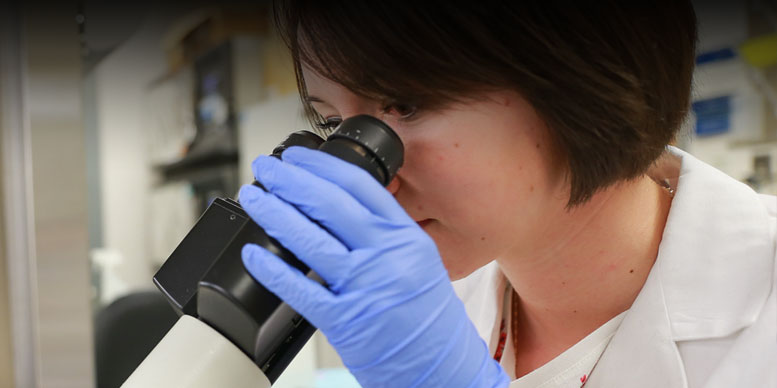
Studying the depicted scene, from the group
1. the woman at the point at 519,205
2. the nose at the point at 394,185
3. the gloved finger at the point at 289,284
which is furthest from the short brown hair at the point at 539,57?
the gloved finger at the point at 289,284

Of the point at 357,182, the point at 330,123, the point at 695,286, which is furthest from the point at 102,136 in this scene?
the point at 695,286

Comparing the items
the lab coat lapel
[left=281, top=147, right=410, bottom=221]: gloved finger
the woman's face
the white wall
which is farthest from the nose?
the white wall

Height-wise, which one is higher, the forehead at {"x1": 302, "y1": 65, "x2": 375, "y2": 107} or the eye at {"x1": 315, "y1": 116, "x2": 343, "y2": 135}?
the forehead at {"x1": 302, "y1": 65, "x2": 375, "y2": 107}

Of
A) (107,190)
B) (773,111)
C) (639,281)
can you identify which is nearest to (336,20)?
(639,281)

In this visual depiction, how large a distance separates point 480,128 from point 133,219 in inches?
143

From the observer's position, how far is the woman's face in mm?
696

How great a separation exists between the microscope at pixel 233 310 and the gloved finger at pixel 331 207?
44 mm

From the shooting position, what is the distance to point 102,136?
143 inches

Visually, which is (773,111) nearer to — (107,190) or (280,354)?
(280,354)

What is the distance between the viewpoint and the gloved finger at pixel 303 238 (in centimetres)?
61

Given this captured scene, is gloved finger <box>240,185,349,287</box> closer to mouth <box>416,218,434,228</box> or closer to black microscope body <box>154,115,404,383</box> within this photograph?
black microscope body <box>154,115,404,383</box>

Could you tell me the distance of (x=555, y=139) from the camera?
74 cm

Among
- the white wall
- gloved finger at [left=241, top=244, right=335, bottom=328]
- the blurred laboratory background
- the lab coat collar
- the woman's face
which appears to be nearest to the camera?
gloved finger at [left=241, top=244, right=335, bottom=328]

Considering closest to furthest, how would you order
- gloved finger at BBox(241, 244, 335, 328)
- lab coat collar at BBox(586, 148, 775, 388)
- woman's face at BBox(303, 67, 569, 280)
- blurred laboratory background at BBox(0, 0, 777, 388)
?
gloved finger at BBox(241, 244, 335, 328) → woman's face at BBox(303, 67, 569, 280) → lab coat collar at BBox(586, 148, 775, 388) → blurred laboratory background at BBox(0, 0, 777, 388)
